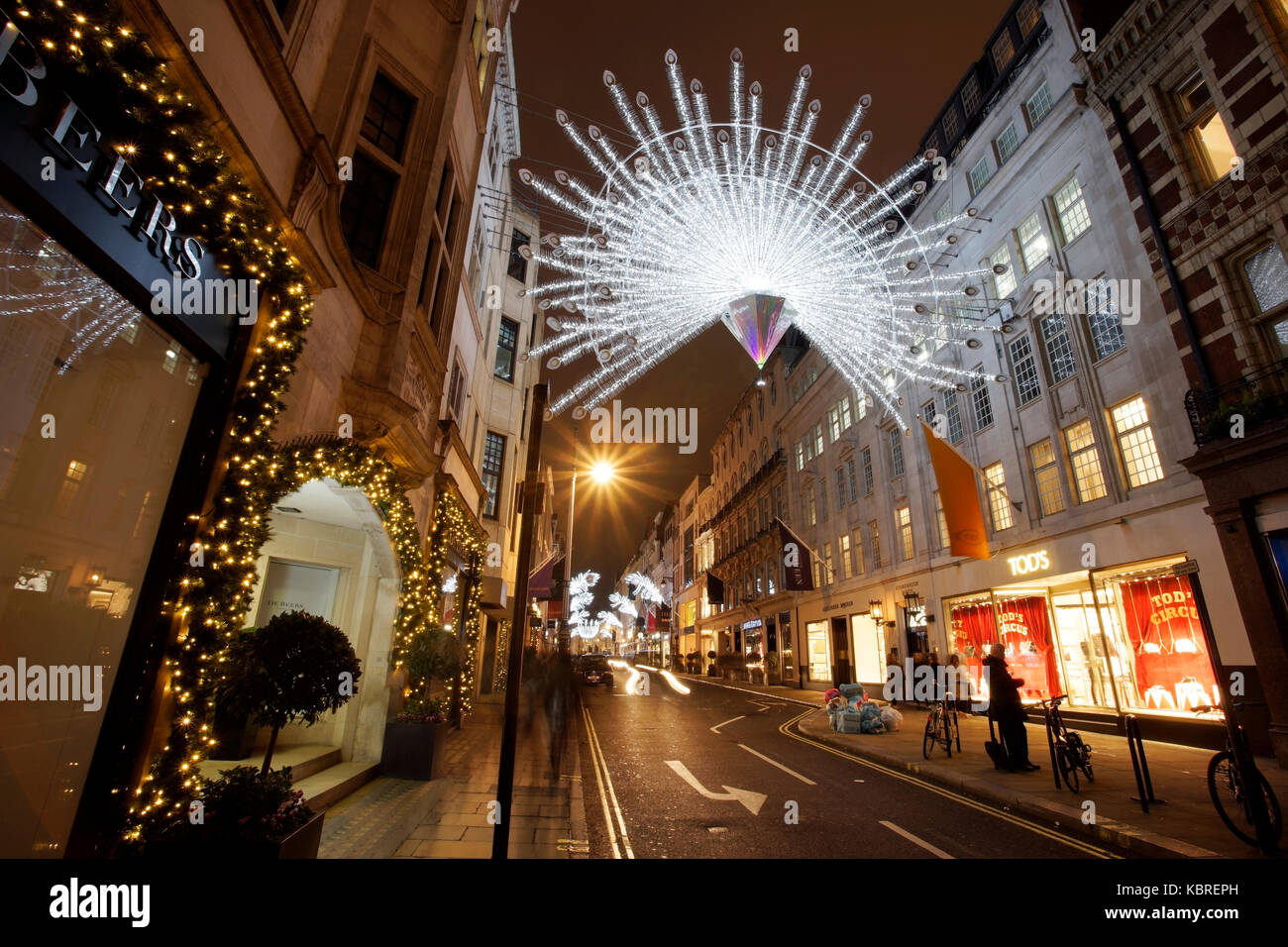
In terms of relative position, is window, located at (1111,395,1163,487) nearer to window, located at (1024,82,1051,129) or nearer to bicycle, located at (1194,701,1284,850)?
bicycle, located at (1194,701,1284,850)

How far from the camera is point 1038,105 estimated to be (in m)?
19.4

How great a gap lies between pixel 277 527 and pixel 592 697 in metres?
19.3

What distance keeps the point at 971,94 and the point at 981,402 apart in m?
13.8

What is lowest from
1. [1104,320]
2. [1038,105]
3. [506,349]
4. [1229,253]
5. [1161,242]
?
[1229,253]

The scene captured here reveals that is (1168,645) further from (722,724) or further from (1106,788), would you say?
(722,724)

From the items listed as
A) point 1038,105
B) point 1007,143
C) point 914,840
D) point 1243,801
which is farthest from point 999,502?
point 914,840

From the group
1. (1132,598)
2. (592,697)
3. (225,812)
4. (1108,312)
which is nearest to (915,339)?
(1108,312)

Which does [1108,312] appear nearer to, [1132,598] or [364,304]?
[1132,598]

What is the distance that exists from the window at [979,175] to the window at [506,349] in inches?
771

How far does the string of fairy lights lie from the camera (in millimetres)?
3877

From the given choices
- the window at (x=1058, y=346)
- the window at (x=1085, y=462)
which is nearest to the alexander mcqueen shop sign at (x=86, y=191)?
the window at (x=1085, y=462)

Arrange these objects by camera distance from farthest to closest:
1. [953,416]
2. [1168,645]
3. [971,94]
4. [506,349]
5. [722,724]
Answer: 1. [506,349]
2. [971,94]
3. [953,416]
4. [722,724]
5. [1168,645]

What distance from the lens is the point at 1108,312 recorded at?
1577cm

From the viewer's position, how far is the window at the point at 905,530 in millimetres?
25016
